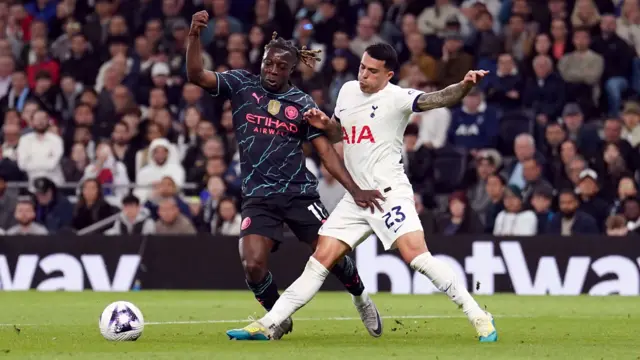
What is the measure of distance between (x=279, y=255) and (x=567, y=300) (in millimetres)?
4326

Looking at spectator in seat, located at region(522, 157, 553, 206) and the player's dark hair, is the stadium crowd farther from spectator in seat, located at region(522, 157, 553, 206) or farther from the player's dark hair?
the player's dark hair

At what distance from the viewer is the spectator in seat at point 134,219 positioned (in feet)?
66.5

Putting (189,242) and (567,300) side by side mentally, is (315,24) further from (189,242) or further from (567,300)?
(567,300)

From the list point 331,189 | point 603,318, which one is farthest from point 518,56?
point 603,318

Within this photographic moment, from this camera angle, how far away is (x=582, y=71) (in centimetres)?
2156

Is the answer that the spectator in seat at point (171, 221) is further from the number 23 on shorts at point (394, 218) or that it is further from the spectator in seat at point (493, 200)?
the number 23 on shorts at point (394, 218)

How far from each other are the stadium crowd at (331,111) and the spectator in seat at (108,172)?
2 centimetres

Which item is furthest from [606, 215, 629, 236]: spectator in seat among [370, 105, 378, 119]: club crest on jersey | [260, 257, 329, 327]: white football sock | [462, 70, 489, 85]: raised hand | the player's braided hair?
[462, 70, 489, 85]: raised hand

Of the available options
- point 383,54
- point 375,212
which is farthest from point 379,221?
point 383,54

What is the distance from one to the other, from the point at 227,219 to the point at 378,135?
956 centimetres

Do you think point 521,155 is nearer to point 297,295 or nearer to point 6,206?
point 6,206

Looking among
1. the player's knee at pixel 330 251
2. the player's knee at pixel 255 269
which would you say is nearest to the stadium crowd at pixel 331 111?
the player's knee at pixel 255 269

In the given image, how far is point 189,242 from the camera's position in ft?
64.0

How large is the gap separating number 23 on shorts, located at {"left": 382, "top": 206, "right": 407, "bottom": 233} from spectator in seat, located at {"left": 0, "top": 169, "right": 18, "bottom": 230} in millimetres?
11855
